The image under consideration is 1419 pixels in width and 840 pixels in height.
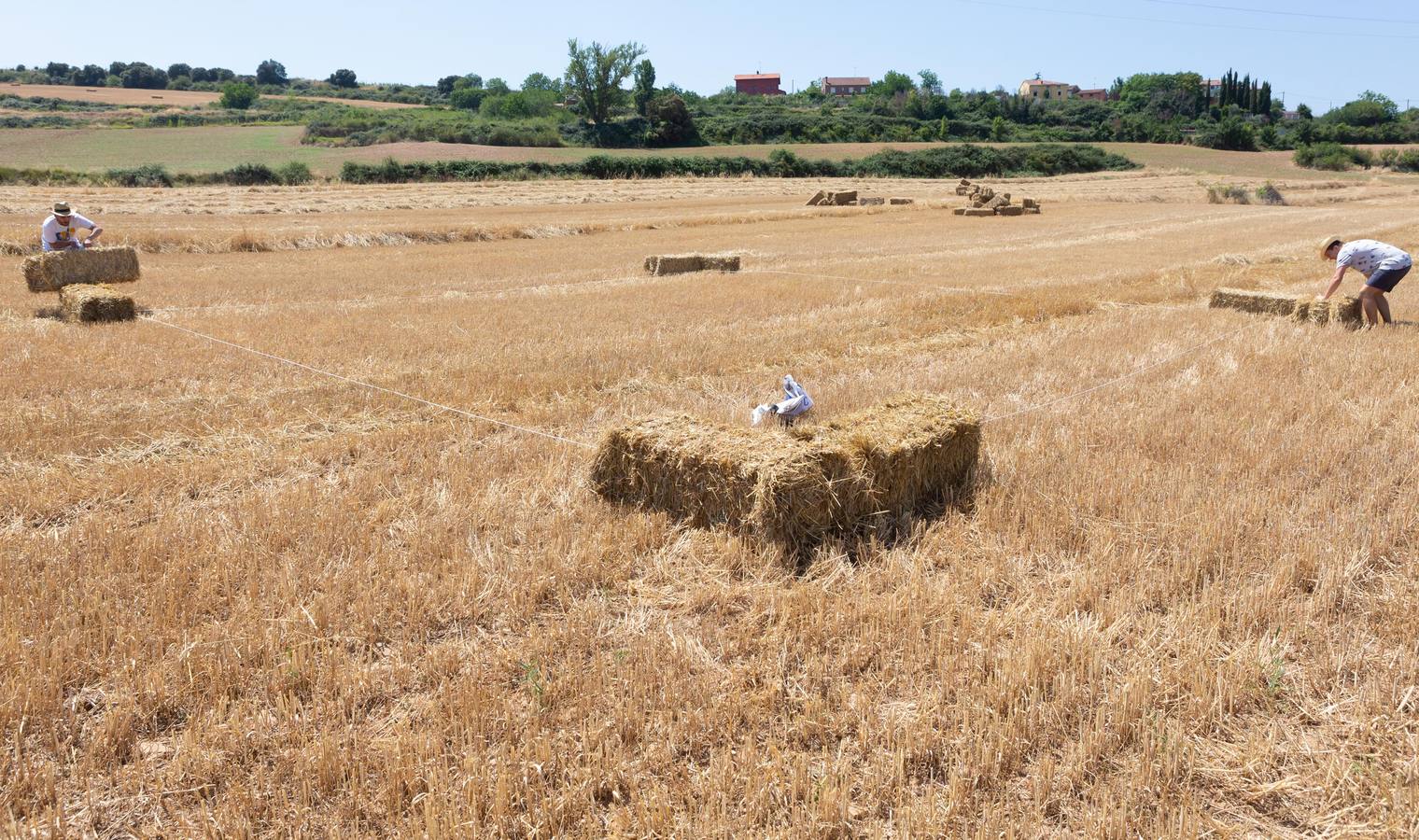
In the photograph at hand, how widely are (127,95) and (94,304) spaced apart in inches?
5247

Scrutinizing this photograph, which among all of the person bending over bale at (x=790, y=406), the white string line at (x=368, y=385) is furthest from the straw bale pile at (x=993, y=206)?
the person bending over bale at (x=790, y=406)

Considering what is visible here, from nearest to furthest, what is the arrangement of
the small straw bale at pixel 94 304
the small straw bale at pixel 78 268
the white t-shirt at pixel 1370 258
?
the white t-shirt at pixel 1370 258
the small straw bale at pixel 94 304
the small straw bale at pixel 78 268

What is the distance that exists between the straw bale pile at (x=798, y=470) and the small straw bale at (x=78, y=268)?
1388 cm

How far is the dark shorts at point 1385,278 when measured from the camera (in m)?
13.1

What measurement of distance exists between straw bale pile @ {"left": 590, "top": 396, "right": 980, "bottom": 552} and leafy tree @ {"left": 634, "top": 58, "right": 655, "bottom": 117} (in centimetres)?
10990

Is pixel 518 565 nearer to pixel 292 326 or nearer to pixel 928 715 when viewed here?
pixel 928 715

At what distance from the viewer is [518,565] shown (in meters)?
5.60

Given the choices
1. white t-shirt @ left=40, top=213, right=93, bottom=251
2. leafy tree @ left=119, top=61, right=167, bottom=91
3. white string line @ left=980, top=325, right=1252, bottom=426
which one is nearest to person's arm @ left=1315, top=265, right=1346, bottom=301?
white string line @ left=980, top=325, right=1252, bottom=426

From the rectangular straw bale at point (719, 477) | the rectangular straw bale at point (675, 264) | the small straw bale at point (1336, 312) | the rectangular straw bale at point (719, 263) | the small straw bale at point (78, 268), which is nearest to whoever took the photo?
the rectangular straw bale at point (719, 477)

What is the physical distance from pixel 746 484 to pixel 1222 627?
2746 mm

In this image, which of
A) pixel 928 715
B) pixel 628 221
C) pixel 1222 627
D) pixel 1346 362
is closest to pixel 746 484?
pixel 928 715

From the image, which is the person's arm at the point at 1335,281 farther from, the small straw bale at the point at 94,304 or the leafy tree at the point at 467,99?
the leafy tree at the point at 467,99

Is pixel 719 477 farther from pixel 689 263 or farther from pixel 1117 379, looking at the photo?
pixel 689 263

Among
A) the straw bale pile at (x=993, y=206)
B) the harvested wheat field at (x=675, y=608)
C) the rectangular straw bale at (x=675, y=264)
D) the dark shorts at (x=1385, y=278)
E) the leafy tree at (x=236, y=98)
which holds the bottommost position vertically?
the harvested wheat field at (x=675, y=608)
